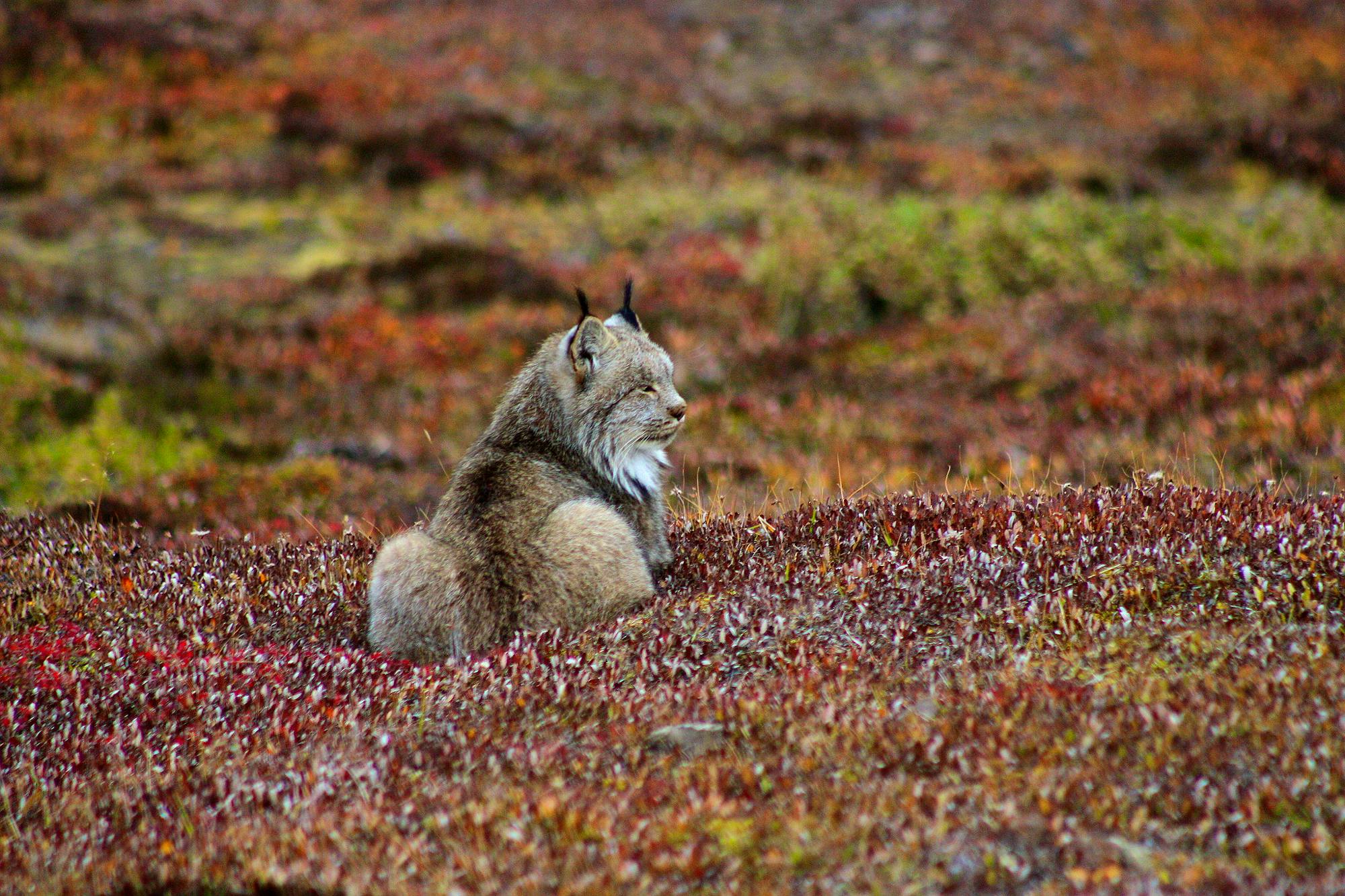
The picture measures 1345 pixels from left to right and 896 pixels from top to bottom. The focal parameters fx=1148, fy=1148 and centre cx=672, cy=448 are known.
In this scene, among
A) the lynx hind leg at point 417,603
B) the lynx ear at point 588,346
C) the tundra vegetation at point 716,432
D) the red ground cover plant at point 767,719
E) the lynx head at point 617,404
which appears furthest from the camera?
the lynx head at point 617,404

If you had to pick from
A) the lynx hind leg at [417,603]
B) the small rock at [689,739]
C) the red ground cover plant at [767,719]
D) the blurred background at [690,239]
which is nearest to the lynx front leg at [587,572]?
the red ground cover plant at [767,719]

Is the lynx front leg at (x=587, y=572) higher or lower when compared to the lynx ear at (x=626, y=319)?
lower

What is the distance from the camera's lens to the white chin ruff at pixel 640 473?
7934 millimetres

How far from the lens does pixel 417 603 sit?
22.2 feet

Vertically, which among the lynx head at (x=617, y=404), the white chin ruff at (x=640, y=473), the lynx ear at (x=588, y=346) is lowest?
the white chin ruff at (x=640, y=473)

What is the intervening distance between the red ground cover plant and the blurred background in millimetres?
2048

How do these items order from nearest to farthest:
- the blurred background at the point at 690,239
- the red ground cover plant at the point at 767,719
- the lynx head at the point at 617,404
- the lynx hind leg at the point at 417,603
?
the red ground cover plant at the point at 767,719, the lynx hind leg at the point at 417,603, the lynx head at the point at 617,404, the blurred background at the point at 690,239

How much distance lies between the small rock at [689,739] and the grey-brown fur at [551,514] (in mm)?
1668

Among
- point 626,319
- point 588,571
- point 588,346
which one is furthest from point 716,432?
point 588,571

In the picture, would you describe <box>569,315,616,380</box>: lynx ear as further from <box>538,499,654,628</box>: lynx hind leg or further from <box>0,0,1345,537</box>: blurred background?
<box>0,0,1345,537</box>: blurred background

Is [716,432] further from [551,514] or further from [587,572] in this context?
[587,572]

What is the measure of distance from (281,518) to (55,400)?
5.35 meters

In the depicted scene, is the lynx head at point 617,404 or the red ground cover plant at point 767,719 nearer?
the red ground cover plant at point 767,719

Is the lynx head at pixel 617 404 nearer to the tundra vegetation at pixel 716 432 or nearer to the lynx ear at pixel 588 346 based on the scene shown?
the lynx ear at pixel 588 346
